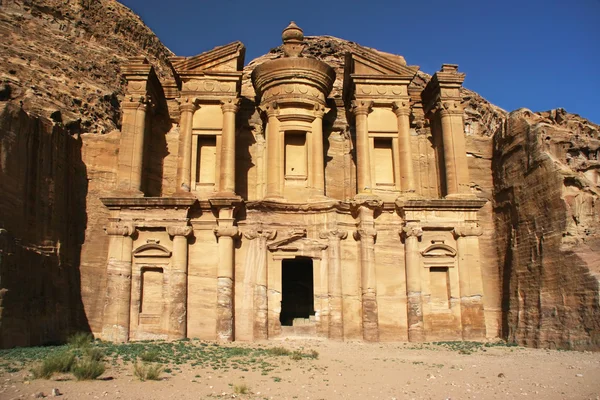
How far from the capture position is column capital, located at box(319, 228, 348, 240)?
20.2 metres

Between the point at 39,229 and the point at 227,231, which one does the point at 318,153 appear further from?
the point at 39,229

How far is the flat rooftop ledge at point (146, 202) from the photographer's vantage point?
64.2 feet

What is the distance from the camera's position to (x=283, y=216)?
67.8 ft

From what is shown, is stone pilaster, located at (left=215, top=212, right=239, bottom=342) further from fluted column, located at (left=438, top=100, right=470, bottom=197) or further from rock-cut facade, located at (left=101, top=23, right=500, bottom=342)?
fluted column, located at (left=438, top=100, right=470, bottom=197)

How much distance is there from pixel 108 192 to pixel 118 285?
422cm

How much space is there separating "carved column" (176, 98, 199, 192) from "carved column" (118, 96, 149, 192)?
1378 mm

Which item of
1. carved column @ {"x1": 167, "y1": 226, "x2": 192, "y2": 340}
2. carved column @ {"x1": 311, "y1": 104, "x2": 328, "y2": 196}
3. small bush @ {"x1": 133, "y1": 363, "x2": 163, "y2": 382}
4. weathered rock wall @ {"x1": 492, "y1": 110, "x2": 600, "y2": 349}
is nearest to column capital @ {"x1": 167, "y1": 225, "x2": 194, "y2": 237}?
carved column @ {"x1": 167, "y1": 226, "x2": 192, "y2": 340}

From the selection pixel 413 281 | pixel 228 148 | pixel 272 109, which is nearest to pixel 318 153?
pixel 272 109

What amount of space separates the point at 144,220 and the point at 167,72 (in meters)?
19.8

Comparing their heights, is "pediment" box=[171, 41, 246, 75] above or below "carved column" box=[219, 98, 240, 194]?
above

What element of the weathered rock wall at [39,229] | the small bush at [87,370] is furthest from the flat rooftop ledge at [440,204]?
the small bush at [87,370]

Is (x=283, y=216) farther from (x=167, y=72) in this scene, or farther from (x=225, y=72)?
(x=167, y=72)

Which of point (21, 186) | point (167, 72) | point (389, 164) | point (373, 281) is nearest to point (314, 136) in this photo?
point (389, 164)

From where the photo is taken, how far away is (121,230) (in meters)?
19.5
